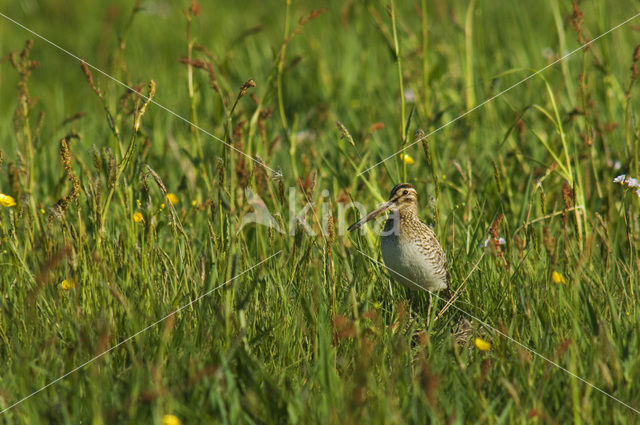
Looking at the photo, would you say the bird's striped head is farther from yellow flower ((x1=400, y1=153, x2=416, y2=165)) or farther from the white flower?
the white flower

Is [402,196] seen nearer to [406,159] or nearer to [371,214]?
[371,214]

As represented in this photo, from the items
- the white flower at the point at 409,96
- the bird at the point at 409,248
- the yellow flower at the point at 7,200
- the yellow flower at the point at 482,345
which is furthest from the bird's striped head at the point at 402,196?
the white flower at the point at 409,96

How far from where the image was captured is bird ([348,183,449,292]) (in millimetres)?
3492

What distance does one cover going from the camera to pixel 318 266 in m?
3.38

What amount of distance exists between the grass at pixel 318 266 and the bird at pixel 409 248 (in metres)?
0.11

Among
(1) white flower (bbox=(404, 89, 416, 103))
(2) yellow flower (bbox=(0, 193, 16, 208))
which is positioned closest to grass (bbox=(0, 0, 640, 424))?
(1) white flower (bbox=(404, 89, 416, 103))

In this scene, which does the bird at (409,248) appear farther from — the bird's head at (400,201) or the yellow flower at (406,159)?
the yellow flower at (406,159)

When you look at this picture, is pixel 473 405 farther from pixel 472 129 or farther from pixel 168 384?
pixel 472 129

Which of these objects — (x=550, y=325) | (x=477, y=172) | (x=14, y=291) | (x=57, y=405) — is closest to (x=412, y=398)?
(x=550, y=325)

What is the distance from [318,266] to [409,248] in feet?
1.43

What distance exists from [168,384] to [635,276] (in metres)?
1.98

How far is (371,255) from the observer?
12.8 ft

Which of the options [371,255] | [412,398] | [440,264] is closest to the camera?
[412,398]

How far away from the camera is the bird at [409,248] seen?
3.49 metres
